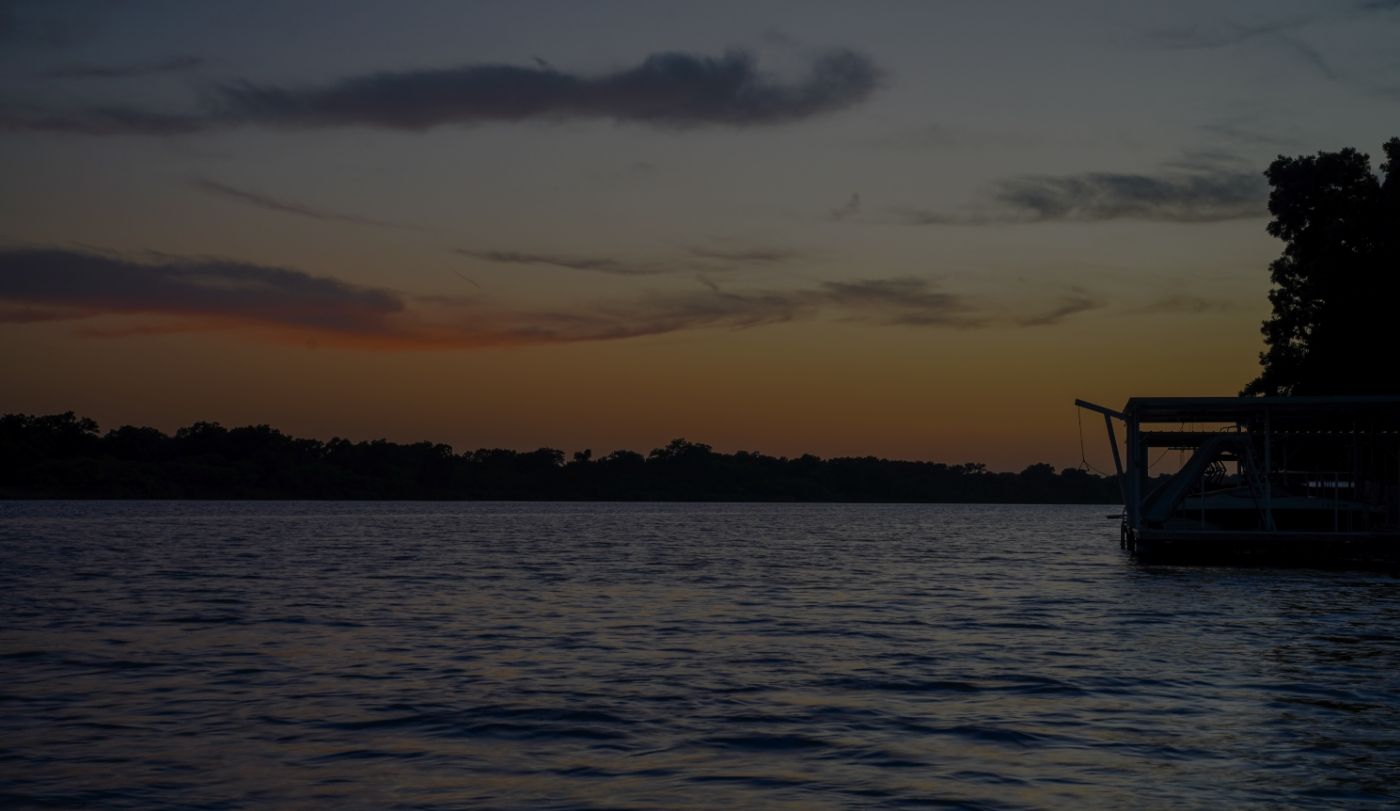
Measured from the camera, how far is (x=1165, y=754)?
14.6 metres

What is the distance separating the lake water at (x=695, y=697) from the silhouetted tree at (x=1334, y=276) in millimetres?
24436

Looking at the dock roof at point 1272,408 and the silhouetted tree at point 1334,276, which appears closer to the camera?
the dock roof at point 1272,408

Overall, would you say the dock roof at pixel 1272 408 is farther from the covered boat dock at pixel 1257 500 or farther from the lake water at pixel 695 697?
the lake water at pixel 695 697

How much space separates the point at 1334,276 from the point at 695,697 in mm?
53586

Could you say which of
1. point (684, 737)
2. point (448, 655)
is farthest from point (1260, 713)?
point (448, 655)

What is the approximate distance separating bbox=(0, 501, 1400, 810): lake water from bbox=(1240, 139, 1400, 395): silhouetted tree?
2444 cm

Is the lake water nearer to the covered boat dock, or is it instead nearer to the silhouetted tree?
the covered boat dock

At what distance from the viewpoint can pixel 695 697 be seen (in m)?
18.5

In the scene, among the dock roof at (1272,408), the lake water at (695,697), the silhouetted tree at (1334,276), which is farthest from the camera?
the silhouetted tree at (1334,276)

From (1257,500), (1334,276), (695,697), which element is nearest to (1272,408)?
(1257,500)

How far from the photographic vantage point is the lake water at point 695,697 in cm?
1318

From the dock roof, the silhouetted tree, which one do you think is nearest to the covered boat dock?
the dock roof

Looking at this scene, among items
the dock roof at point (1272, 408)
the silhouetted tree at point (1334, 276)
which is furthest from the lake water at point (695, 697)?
the silhouetted tree at point (1334, 276)

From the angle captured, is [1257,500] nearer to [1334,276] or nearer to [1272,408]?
[1272,408]
